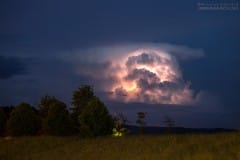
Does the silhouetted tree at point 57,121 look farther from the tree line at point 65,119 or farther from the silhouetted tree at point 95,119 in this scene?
the silhouetted tree at point 95,119

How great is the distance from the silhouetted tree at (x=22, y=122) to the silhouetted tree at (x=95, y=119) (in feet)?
30.8

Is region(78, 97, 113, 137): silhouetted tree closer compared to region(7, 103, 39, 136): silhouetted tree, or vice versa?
region(78, 97, 113, 137): silhouetted tree

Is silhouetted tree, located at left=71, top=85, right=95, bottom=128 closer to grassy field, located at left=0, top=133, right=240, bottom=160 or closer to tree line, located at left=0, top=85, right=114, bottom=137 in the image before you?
tree line, located at left=0, top=85, right=114, bottom=137

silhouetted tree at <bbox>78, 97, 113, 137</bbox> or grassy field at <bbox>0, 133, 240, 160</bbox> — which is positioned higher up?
silhouetted tree at <bbox>78, 97, 113, 137</bbox>

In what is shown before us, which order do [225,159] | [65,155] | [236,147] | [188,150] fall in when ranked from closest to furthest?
1. [225,159]
2. [236,147]
3. [188,150]
4. [65,155]

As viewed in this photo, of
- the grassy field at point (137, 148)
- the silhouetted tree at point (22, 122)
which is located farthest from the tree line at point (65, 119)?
the grassy field at point (137, 148)

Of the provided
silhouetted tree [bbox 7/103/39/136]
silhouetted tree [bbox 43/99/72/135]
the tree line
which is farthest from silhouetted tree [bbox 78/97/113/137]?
silhouetted tree [bbox 7/103/39/136]

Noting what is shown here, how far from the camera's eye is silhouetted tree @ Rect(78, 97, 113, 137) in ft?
146

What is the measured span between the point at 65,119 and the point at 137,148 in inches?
963

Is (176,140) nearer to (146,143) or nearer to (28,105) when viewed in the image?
(146,143)

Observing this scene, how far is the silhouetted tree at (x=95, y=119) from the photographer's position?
44.4 meters

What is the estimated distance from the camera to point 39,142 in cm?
3991

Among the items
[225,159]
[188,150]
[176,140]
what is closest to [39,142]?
[176,140]

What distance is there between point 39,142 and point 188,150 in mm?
21944
